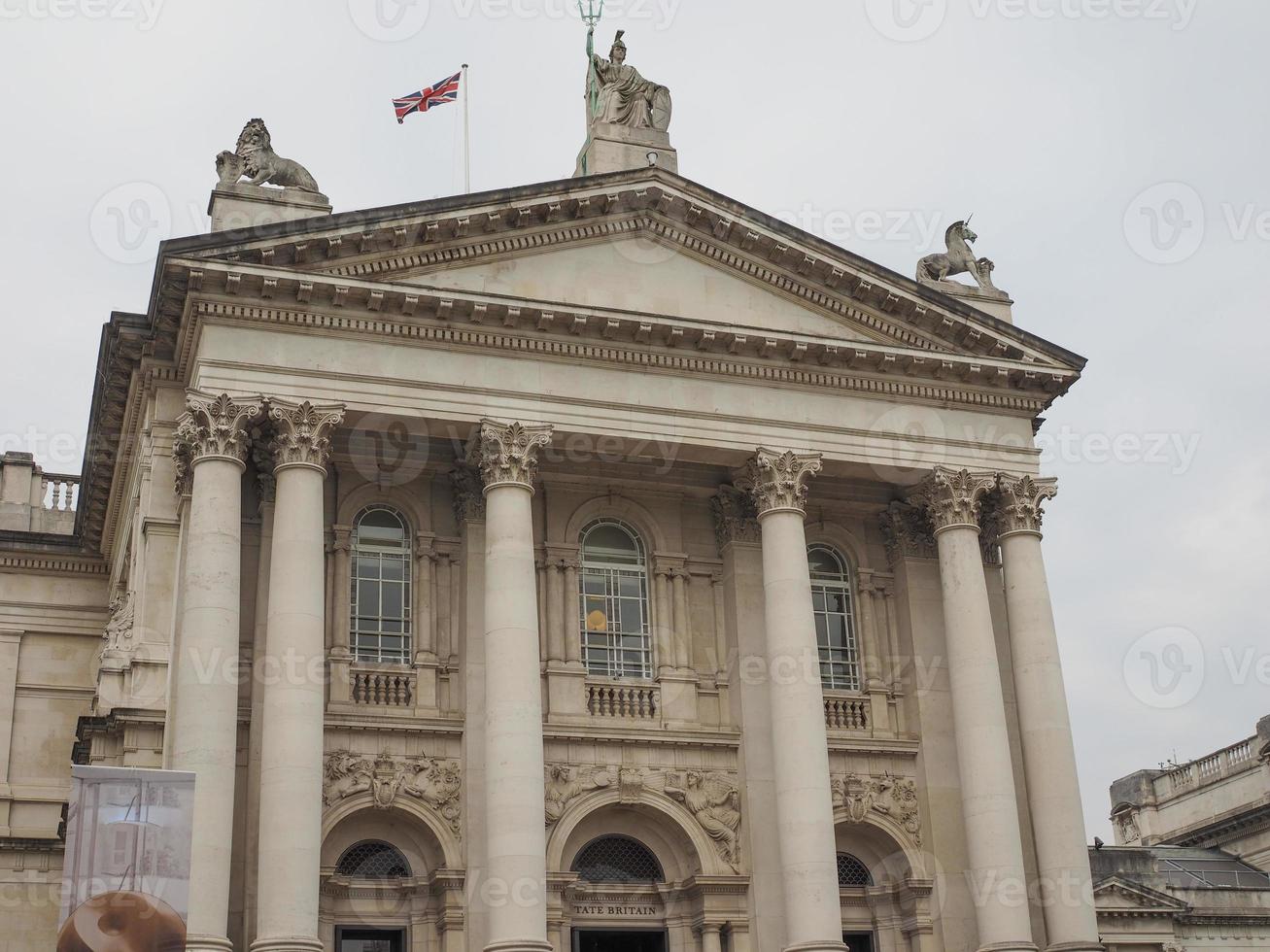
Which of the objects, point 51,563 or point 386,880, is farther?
point 51,563

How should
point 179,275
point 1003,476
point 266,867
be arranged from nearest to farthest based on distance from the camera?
point 266,867 < point 179,275 < point 1003,476

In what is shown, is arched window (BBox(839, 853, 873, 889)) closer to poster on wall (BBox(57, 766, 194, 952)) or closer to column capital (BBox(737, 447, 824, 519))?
column capital (BBox(737, 447, 824, 519))

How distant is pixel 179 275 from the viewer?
79.9 ft

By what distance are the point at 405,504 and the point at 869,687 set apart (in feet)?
28.1

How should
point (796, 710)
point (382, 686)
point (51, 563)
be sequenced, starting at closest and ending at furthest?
point (796, 710)
point (382, 686)
point (51, 563)

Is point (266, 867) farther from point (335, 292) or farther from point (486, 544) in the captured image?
point (335, 292)

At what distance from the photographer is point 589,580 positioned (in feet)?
92.4

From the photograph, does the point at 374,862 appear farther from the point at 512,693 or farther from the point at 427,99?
the point at 427,99

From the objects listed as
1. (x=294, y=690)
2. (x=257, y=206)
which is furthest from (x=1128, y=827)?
(x=257, y=206)

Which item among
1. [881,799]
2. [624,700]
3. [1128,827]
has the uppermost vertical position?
[1128,827]

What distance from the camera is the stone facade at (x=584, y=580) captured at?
2402cm

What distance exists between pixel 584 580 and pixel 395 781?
195 inches

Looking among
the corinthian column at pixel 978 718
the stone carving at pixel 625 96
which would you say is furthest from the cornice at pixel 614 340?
the stone carving at pixel 625 96

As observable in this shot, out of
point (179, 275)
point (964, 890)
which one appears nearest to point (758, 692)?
point (964, 890)
